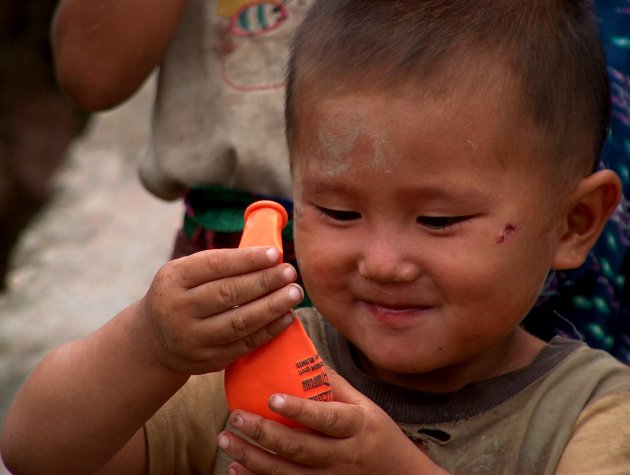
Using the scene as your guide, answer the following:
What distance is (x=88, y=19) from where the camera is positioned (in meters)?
2.53

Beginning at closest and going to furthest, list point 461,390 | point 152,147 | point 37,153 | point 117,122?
point 461,390 → point 152,147 → point 117,122 → point 37,153

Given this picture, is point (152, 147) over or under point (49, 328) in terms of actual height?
over

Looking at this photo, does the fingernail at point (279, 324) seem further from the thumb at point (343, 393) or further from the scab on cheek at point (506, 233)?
the scab on cheek at point (506, 233)

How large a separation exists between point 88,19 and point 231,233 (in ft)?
1.83

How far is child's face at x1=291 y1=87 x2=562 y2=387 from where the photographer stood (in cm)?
174

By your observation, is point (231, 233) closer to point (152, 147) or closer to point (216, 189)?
point (216, 189)

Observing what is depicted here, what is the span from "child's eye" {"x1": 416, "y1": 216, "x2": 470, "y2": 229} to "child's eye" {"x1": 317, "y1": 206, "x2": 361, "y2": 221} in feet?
0.33

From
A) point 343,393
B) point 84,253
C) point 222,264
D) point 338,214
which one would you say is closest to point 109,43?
point 338,214

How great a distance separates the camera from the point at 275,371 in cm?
164

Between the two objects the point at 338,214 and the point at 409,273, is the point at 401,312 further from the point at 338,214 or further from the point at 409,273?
the point at 338,214

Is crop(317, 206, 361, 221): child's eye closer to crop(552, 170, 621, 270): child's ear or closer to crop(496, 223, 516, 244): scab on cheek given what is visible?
crop(496, 223, 516, 244): scab on cheek

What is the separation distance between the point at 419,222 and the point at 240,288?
31cm

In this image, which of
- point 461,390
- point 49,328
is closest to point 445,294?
point 461,390

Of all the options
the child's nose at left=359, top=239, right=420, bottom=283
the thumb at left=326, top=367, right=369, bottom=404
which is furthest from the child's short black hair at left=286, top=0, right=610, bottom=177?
the thumb at left=326, top=367, right=369, bottom=404
